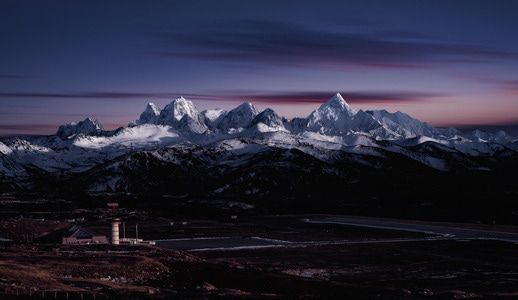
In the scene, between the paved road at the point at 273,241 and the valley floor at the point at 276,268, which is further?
the paved road at the point at 273,241

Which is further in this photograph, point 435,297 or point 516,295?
point 516,295

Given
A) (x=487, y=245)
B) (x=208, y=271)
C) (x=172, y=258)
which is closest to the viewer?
(x=208, y=271)

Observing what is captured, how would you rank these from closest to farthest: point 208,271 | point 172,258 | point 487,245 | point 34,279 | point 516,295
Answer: point 34,279 < point 516,295 < point 208,271 < point 172,258 < point 487,245

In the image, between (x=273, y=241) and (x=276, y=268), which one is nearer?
(x=276, y=268)

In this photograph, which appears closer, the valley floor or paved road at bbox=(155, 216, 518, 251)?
the valley floor

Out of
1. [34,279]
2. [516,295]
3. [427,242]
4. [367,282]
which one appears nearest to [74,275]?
[34,279]

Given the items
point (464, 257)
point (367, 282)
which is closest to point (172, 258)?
point (367, 282)

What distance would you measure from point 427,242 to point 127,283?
89.0 m

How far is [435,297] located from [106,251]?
61.4 meters

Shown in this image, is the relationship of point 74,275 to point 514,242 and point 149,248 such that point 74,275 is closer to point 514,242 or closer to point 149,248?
point 149,248

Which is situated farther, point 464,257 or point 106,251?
point 464,257

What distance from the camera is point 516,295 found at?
80875 millimetres

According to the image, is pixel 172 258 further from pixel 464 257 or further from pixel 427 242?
pixel 427 242

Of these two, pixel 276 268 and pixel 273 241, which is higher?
pixel 273 241
